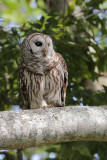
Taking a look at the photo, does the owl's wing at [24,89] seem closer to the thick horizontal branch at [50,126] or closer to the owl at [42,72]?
the owl at [42,72]

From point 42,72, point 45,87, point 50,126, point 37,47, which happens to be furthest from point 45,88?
point 50,126

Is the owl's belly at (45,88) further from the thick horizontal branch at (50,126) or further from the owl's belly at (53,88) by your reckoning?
the thick horizontal branch at (50,126)

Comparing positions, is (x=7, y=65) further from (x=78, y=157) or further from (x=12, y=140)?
(x=12, y=140)

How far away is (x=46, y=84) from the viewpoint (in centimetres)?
455

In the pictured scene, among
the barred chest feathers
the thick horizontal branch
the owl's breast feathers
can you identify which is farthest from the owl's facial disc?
the thick horizontal branch

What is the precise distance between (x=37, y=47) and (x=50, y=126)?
2.08 metres

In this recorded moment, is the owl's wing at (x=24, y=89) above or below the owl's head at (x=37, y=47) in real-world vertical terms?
below

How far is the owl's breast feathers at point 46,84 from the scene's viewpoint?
14.8 ft

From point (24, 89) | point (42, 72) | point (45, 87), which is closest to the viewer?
point (42, 72)

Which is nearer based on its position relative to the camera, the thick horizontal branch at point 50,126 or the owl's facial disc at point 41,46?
the thick horizontal branch at point 50,126

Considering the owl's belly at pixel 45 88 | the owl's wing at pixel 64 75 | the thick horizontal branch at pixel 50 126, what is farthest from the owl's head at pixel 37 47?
the thick horizontal branch at pixel 50 126

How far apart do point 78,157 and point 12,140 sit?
2062mm

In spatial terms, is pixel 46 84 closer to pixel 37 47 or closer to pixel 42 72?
pixel 42 72

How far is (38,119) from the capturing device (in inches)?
110
